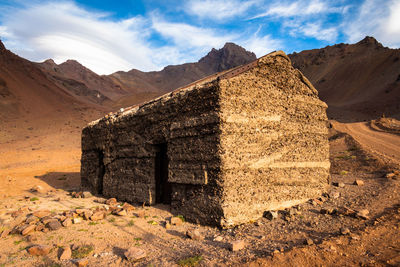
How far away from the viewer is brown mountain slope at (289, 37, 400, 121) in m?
26.1

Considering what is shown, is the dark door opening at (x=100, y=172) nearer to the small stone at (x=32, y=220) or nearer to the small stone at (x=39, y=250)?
the small stone at (x=32, y=220)

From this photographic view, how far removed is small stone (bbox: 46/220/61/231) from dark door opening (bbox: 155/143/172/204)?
2413 mm

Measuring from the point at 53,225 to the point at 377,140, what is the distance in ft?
53.2

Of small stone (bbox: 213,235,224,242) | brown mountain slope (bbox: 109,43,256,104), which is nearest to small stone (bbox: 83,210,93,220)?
small stone (bbox: 213,235,224,242)

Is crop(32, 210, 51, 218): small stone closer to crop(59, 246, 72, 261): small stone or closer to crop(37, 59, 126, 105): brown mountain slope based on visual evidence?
crop(59, 246, 72, 261): small stone

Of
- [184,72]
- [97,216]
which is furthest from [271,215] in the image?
[184,72]

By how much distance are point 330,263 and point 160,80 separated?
3288 inches

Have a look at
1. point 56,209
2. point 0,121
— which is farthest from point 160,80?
point 56,209

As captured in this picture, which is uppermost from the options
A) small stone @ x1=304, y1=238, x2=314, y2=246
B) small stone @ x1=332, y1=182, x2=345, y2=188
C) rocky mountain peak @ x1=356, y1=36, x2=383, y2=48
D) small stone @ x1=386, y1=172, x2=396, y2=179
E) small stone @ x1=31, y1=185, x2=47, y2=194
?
rocky mountain peak @ x1=356, y1=36, x2=383, y2=48

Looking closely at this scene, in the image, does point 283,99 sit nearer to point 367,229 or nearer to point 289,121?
point 289,121

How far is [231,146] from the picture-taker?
5.07 m

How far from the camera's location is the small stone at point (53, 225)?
5.46 metres

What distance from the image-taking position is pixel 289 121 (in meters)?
6.30

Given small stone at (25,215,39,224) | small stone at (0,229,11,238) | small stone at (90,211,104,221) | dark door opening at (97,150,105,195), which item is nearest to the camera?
small stone at (0,229,11,238)
